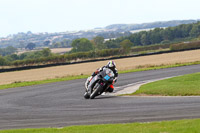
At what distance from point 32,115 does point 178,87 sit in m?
7.22

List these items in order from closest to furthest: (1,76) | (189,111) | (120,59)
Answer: (189,111), (1,76), (120,59)

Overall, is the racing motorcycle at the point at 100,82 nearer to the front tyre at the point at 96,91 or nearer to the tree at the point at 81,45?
the front tyre at the point at 96,91

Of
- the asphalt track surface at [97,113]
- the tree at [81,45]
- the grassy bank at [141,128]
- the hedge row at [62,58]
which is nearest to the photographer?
the grassy bank at [141,128]

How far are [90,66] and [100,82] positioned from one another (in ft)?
118

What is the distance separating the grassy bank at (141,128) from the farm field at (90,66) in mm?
33438

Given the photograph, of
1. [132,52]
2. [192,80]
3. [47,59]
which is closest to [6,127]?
[192,80]

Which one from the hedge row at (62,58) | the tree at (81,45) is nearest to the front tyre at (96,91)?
the hedge row at (62,58)

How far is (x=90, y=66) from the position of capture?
179 ft

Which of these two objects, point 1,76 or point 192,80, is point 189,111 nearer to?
point 192,80

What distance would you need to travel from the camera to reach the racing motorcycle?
1827 cm

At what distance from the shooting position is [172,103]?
14672 mm

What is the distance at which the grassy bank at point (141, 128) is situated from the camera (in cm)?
950

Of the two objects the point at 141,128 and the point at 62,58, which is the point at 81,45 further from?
the point at 141,128

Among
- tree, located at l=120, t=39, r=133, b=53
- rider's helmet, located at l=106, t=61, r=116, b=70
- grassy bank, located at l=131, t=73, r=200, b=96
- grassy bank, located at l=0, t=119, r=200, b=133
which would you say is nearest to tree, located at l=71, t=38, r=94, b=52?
tree, located at l=120, t=39, r=133, b=53
